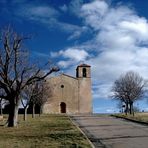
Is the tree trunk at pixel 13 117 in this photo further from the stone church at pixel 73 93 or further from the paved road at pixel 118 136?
the stone church at pixel 73 93

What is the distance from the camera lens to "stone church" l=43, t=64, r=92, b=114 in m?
90.4

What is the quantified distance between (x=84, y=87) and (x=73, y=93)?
293cm

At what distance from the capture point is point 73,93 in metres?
91.4

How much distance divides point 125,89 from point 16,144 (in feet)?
200

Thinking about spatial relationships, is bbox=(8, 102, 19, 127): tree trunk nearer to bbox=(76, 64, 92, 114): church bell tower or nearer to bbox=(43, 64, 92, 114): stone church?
bbox=(43, 64, 92, 114): stone church

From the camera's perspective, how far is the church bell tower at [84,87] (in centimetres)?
9044

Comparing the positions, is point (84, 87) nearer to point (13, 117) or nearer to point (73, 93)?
point (73, 93)

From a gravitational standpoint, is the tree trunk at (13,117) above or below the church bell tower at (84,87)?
below

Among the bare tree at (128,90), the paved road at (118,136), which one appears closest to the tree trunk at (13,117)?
the paved road at (118,136)

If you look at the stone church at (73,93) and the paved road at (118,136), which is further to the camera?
the stone church at (73,93)

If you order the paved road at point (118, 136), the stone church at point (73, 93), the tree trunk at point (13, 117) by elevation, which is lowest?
the paved road at point (118, 136)

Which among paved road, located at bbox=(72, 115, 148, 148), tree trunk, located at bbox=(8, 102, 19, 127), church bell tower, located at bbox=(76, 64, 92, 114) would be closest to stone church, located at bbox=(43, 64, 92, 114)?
church bell tower, located at bbox=(76, 64, 92, 114)

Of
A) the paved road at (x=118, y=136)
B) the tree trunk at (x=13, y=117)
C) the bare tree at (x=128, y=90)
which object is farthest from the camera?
the bare tree at (x=128, y=90)

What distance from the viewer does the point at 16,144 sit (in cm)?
1727
